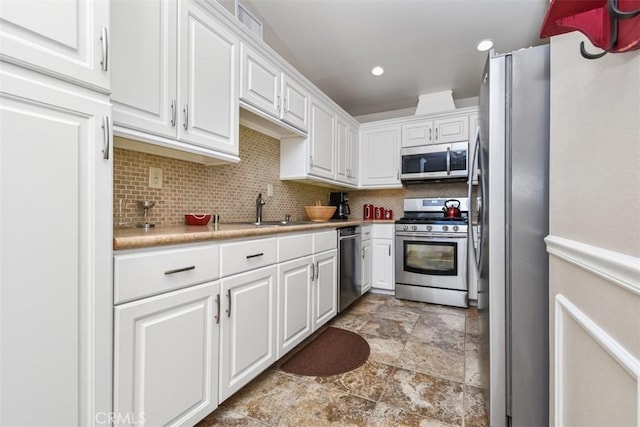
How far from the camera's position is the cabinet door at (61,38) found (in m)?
0.73

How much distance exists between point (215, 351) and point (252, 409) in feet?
1.36

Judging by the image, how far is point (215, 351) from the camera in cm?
133

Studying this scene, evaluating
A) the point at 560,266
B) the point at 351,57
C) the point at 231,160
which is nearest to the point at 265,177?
the point at 231,160

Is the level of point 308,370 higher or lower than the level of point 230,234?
lower

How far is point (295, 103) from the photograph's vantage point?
8.11 ft

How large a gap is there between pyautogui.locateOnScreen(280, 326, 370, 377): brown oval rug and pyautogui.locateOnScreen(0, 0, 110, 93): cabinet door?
5.87ft

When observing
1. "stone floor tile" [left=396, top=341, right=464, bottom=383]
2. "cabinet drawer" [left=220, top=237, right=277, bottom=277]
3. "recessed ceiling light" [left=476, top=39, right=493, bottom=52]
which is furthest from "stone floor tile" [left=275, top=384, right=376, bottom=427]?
"recessed ceiling light" [left=476, top=39, right=493, bottom=52]

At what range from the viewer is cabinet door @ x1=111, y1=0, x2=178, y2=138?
123 cm

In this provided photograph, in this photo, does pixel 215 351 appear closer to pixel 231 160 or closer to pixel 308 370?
pixel 308 370

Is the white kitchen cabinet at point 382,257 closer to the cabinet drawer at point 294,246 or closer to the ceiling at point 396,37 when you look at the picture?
the cabinet drawer at point 294,246

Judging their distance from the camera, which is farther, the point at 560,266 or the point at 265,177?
the point at 265,177

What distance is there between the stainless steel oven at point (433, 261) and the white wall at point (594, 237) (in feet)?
7.08

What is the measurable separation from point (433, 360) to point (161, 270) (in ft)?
5.96

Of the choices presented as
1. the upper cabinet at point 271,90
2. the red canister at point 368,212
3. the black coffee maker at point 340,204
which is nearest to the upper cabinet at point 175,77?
the upper cabinet at point 271,90
